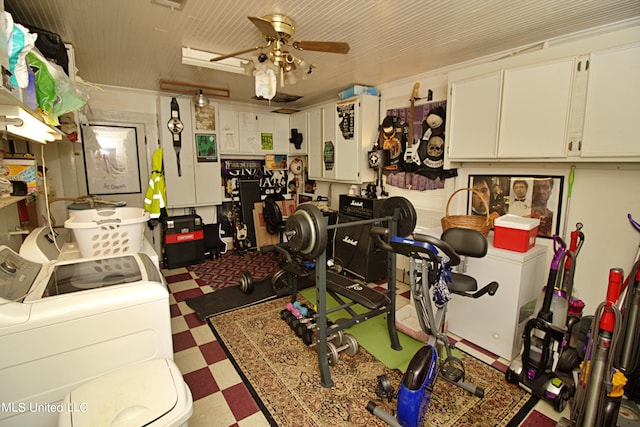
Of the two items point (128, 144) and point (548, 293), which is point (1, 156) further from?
point (548, 293)

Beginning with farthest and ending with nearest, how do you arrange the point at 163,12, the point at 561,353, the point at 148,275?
the point at 163,12, the point at 561,353, the point at 148,275

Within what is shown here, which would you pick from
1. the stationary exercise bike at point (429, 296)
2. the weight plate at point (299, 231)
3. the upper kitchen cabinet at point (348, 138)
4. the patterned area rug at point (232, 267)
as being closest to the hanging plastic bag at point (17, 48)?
the weight plate at point (299, 231)

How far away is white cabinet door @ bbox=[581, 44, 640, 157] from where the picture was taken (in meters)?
1.88

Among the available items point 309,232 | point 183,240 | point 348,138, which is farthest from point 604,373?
point 183,240

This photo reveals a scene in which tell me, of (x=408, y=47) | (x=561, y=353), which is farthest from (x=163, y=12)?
(x=561, y=353)

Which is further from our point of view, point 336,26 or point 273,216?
point 273,216

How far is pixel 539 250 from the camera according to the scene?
7.64 feet

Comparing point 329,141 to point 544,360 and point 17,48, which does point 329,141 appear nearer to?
point 544,360

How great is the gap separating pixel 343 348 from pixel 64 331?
1.68 metres

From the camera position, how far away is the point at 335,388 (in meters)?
1.99

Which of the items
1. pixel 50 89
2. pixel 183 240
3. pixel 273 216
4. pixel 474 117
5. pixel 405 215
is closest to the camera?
pixel 50 89

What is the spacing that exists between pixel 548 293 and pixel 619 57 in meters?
1.60

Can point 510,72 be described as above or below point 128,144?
above

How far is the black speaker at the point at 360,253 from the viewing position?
362 cm
